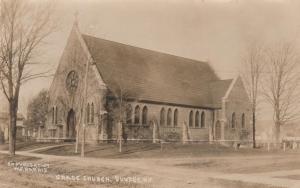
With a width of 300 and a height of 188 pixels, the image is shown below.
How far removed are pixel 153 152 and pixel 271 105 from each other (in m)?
6.64

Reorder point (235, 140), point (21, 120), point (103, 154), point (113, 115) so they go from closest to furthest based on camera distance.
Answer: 1. point (103, 154)
2. point (113, 115)
3. point (235, 140)
4. point (21, 120)

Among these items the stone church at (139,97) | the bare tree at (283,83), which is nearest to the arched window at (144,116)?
the stone church at (139,97)

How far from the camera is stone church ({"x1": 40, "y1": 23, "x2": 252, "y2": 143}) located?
90.2ft

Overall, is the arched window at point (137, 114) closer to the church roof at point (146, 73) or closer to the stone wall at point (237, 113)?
the church roof at point (146, 73)

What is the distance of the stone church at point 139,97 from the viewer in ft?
90.2

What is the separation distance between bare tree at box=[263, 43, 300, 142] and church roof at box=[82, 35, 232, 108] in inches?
483

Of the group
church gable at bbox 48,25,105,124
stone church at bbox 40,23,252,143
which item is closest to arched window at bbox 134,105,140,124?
stone church at bbox 40,23,252,143

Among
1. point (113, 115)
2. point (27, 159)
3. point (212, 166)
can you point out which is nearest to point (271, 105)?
point (212, 166)

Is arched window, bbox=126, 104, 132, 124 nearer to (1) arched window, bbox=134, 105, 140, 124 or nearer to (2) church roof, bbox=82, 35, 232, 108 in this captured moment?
(1) arched window, bbox=134, 105, 140, 124

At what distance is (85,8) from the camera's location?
1409 centimetres

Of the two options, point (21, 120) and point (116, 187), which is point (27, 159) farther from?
point (21, 120)

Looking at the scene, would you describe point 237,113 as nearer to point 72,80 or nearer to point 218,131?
point 218,131

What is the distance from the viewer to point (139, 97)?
28.6 metres

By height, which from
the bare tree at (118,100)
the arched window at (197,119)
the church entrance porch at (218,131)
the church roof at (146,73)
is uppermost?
the church roof at (146,73)
